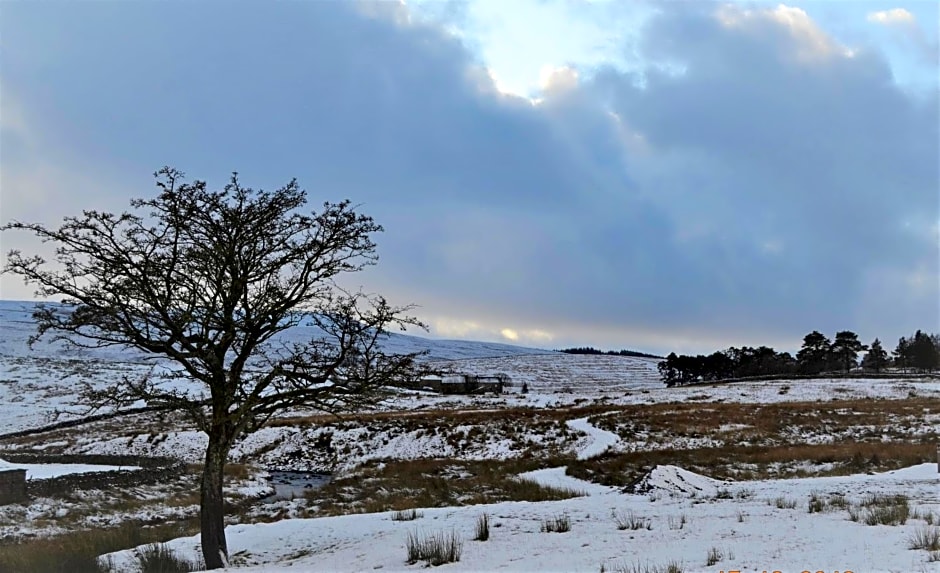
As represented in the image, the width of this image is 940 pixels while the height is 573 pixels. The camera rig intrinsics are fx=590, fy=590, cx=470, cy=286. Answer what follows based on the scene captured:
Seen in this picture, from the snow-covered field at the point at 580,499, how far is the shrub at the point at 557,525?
22cm

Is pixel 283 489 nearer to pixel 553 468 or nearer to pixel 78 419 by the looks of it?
pixel 553 468

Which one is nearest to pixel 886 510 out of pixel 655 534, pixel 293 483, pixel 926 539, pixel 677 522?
pixel 926 539

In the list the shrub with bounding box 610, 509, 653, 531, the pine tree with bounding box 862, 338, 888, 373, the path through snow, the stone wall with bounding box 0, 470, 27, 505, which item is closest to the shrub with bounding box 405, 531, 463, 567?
the shrub with bounding box 610, 509, 653, 531

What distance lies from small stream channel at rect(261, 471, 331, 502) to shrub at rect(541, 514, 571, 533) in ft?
48.4

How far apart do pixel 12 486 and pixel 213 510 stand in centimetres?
1487

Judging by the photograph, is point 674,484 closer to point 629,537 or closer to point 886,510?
point 886,510

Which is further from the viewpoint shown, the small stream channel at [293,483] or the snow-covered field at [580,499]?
the small stream channel at [293,483]

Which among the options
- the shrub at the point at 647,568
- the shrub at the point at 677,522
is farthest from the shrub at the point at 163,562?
the shrub at the point at 677,522

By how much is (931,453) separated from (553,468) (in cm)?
1421

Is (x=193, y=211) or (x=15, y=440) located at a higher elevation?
(x=193, y=211)

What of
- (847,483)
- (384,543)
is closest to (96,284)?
(384,543)

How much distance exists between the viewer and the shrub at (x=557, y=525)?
11.0 metres

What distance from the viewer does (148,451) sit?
39.4m

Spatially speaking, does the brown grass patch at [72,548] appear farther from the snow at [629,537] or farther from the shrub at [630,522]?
the shrub at [630,522]
